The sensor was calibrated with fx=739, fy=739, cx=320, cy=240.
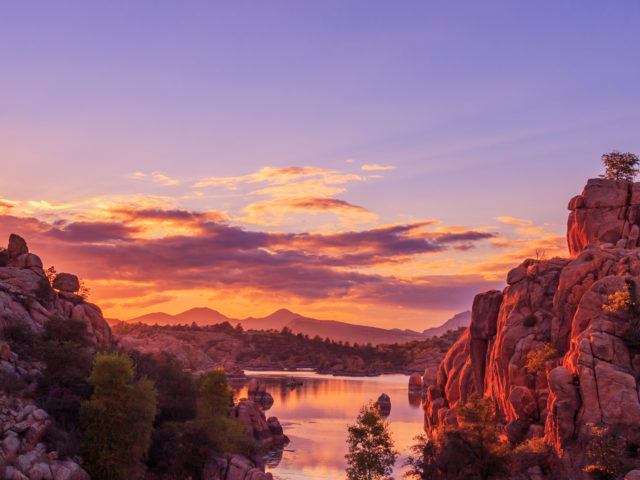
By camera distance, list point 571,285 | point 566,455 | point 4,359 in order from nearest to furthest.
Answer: point 566,455
point 4,359
point 571,285

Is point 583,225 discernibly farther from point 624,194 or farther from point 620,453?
point 620,453

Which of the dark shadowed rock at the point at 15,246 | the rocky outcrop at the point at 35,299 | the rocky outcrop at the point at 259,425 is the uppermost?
the dark shadowed rock at the point at 15,246

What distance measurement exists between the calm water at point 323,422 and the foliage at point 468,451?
726 inches

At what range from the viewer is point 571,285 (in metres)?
72.8

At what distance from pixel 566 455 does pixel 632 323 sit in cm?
1257

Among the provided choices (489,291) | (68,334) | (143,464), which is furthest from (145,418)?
(489,291)

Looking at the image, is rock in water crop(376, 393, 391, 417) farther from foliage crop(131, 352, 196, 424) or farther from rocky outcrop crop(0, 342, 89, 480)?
rocky outcrop crop(0, 342, 89, 480)

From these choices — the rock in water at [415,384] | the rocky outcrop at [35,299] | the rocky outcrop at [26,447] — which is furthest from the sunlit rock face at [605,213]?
the rock in water at [415,384]

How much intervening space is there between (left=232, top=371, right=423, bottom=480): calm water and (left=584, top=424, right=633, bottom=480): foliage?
28.7 m

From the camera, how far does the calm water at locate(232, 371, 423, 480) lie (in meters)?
86.1

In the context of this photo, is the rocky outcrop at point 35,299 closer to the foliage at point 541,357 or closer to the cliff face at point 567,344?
the cliff face at point 567,344

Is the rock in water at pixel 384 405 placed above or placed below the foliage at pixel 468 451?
below

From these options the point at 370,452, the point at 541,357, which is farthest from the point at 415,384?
the point at 370,452

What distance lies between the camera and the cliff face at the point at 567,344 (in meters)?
57.7
